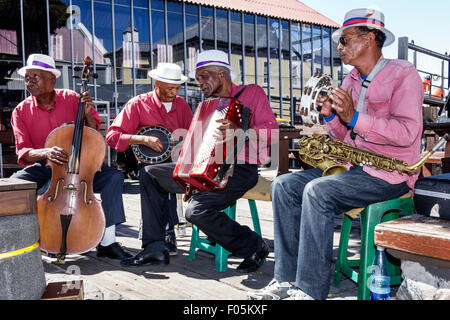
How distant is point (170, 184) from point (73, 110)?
1.21m

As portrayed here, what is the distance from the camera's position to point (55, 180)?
3.15 m

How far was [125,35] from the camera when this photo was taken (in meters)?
11.5

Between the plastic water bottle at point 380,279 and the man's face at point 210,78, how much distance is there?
71.2 inches

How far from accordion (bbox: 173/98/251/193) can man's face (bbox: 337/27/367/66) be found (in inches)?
28.8

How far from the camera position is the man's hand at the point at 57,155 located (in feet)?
10.3

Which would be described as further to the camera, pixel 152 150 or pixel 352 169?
pixel 152 150

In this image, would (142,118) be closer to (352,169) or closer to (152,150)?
(152,150)

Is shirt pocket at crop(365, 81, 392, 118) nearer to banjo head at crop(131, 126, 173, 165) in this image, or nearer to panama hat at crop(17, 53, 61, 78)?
banjo head at crop(131, 126, 173, 165)

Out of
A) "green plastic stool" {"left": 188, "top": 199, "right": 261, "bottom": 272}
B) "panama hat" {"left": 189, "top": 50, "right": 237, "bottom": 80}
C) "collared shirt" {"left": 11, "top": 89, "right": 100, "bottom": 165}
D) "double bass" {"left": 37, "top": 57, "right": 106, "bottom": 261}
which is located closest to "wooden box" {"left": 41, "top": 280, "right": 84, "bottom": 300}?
"double bass" {"left": 37, "top": 57, "right": 106, "bottom": 261}

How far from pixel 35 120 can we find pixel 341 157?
8.36ft

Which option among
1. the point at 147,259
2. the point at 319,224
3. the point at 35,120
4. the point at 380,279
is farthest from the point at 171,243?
the point at 380,279

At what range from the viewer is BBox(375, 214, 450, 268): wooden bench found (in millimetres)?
1720

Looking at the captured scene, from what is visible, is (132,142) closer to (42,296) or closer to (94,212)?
(94,212)

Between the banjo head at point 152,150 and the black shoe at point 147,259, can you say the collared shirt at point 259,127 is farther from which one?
the black shoe at point 147,259
